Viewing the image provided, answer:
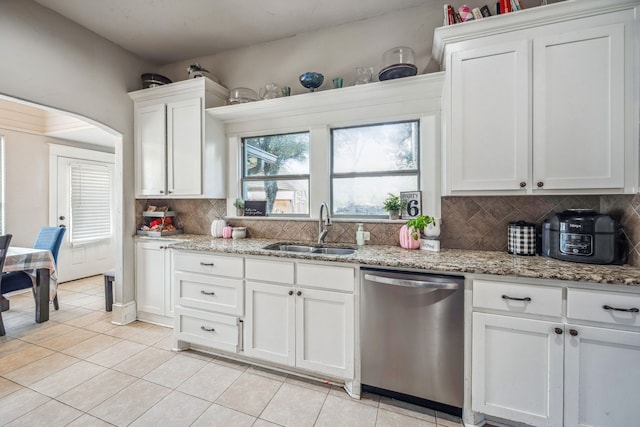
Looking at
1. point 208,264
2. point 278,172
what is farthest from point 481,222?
point 208,264

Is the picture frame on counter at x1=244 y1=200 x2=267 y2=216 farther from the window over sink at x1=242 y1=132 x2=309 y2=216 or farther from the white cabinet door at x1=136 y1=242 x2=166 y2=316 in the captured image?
the white cabinet door at x1=136 y1=242 x2=166 y2=316

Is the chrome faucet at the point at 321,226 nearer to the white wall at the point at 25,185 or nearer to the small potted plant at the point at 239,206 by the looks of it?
the small potted plant at the point at 239,206

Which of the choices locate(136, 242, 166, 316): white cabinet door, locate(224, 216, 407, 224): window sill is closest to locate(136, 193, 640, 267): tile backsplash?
locate(224, 216, 407, 224): window sill

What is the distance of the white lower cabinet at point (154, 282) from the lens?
9.32ft

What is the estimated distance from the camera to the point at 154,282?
2916mm

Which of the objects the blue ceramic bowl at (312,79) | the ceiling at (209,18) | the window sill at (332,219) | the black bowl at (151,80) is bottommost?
the window sill at (332,219)

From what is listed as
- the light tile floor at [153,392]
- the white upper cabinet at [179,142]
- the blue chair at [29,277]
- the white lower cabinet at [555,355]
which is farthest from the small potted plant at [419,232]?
the blue chair at [29,277]

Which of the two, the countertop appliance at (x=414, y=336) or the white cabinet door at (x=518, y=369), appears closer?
the white cabinet door at (x=518, y=369)

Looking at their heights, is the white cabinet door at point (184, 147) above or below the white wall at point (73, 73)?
below

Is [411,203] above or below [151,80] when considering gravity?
below

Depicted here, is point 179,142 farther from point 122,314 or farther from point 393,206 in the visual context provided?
point 393,206

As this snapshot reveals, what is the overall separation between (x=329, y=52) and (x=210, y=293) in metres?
2.45

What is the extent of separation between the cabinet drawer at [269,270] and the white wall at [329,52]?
1.74 metres

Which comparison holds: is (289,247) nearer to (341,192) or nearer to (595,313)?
(341,192)
